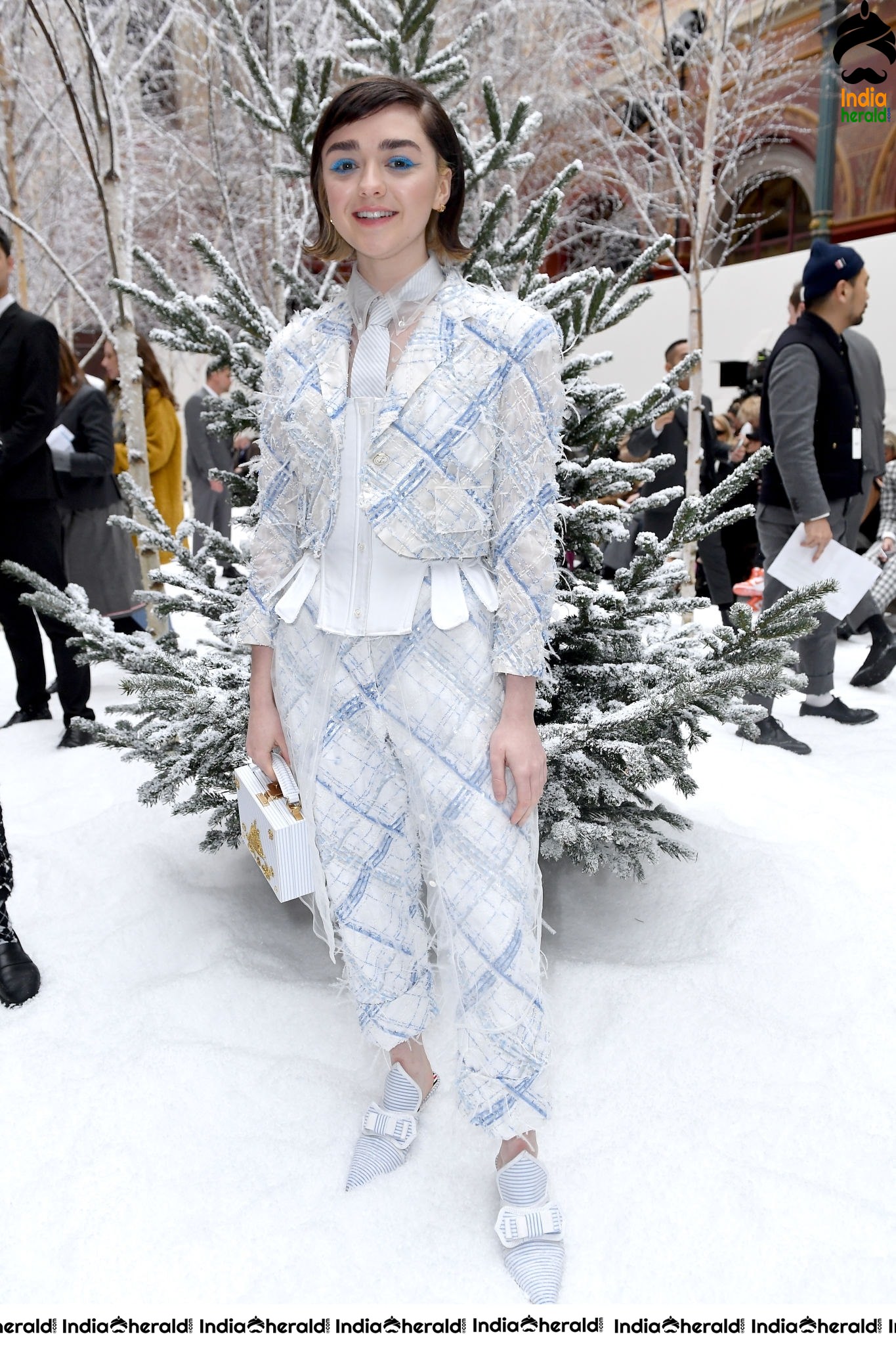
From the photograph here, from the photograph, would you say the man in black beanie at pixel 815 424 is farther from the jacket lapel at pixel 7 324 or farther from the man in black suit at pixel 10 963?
the jacket lapel at pixel 7 324

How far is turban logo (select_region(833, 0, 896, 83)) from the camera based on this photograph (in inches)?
331

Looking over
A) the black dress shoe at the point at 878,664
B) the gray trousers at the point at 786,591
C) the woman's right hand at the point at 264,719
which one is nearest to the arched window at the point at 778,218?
the black dress shoe at the point at 878,664

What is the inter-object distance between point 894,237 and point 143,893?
893cm

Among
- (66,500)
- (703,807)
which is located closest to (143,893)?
(703,807)

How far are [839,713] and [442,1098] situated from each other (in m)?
3.23

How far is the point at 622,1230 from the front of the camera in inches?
75.5

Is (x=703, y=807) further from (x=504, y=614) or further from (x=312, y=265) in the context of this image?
(x=312, y=265)

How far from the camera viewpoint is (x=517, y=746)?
1724mm

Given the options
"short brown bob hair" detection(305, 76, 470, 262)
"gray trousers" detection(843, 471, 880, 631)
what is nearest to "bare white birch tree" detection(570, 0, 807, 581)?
"gray trousers" detection(843, 471, 880, 631)

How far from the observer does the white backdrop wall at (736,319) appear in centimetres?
901

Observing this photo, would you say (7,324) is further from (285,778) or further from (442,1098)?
(442,1098)

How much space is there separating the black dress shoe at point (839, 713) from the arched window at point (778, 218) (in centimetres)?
1116

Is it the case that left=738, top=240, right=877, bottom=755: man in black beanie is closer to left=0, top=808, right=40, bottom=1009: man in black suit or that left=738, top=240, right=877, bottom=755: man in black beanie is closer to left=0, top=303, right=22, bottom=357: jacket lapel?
left=0, top=808, right=40, bottom=1009: man in black suit

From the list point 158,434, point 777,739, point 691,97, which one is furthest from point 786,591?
point 691,97
